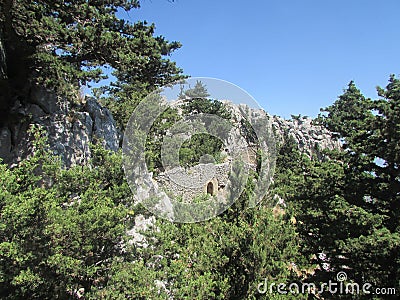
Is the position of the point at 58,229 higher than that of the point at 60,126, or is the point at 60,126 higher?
the point at 60,126

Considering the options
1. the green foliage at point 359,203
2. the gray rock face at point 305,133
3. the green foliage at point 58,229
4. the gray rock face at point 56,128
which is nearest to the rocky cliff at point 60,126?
the gray rock face at point 56,128

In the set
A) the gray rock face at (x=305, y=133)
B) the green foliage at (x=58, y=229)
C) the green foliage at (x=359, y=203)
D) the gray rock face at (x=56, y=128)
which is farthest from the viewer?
the gray rock face at (x=305, y=133)

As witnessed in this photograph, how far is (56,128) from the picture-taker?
8.00m

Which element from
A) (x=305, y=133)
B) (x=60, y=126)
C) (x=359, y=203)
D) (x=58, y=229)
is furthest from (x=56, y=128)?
(x=305, y=133)

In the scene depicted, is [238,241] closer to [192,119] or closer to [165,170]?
[165,170]

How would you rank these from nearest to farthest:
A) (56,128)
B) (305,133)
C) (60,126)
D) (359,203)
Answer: (359,203)
(56,128)
(60,126)
(305,133)

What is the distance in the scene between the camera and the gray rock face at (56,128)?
24.3 feet

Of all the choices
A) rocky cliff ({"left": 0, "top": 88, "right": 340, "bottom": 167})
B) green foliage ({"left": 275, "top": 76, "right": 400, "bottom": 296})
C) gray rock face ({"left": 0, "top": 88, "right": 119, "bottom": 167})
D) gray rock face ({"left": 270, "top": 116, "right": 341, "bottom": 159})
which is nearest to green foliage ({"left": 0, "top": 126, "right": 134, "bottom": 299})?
rocky cliff ({"left": 0, "top": 88, "right": 340, "bottom": 167})

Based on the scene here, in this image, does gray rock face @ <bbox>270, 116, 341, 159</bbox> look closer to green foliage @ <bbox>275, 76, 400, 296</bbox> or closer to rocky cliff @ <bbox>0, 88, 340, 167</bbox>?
green foliage @ <bbox>275, 76, 400, 296</bbox>

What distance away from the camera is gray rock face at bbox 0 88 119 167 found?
740 cm

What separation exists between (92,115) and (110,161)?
5335 millimetres

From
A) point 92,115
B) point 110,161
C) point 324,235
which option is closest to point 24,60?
point 92,115

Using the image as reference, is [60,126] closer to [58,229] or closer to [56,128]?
[56,128]

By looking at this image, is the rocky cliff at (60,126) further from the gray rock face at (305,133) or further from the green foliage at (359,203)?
the gray rock face at (305,133)
